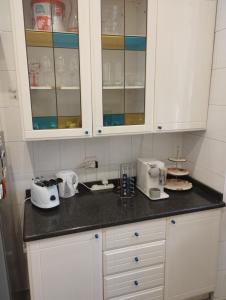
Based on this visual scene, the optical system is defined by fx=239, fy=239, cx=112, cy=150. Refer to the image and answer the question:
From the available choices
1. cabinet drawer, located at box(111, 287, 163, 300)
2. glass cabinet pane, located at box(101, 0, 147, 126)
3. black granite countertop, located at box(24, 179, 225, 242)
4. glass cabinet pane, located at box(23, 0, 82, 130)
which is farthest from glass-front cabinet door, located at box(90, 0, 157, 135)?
cabinet drawer, located at box(111, 287, 163, 300)

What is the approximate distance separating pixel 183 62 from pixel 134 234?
1170mm

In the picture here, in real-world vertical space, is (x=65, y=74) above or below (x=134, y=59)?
below

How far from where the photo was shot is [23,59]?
1.33m

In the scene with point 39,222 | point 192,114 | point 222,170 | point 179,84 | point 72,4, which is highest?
point 72,4

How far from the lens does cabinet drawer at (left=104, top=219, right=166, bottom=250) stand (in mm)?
1456

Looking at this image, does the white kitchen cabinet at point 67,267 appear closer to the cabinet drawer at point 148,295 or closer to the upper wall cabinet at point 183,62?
the cabinet drawer at point 148,295

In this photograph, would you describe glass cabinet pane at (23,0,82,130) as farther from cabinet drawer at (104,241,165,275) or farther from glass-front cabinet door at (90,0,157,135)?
cabinet drawer at (104,241,165,275)

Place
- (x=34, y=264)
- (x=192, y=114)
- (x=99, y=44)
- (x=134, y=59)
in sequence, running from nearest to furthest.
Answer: (x=34, y=264), (x=99, y=44), (x=134, y=59), (x=192, y=114)

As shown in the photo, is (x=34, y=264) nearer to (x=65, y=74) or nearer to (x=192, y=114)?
(x=65, y=74)

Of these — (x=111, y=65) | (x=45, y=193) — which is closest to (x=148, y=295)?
(x=45, y=193)

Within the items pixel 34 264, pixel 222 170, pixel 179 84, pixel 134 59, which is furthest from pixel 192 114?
pixel 34 264

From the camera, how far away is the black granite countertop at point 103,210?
1367 mm

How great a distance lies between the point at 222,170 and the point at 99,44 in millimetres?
1164

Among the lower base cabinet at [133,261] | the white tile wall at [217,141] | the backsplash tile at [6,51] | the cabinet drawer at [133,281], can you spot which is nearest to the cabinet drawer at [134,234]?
the lower base cabinet at [133,261]
